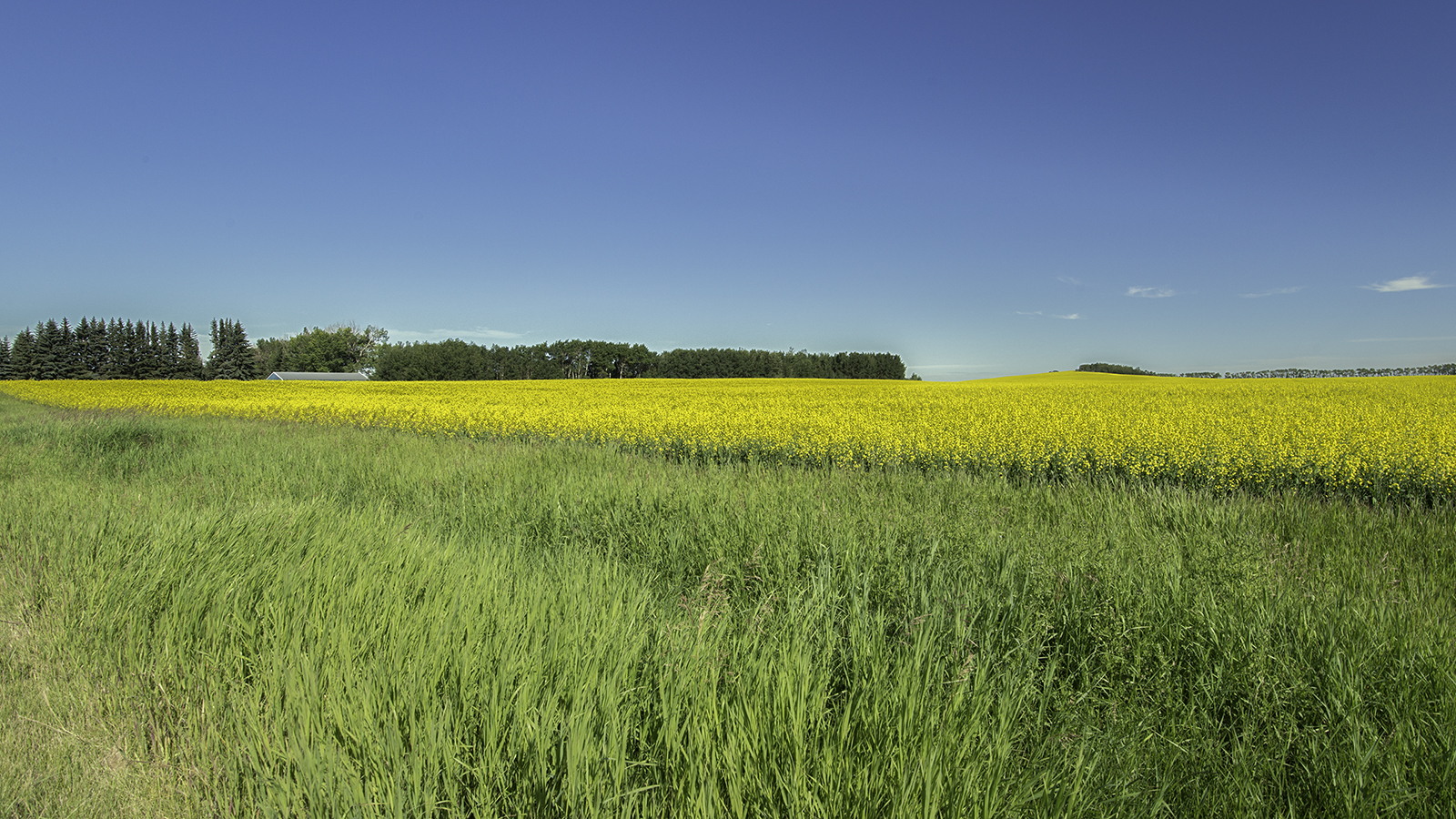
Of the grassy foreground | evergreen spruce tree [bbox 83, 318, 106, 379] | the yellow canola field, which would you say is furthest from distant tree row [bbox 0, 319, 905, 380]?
the grassy foreground

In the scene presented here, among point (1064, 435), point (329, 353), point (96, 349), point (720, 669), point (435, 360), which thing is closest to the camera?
point (720, 669)

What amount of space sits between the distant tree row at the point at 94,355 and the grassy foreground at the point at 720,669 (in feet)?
372

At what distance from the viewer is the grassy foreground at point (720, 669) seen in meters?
1.59

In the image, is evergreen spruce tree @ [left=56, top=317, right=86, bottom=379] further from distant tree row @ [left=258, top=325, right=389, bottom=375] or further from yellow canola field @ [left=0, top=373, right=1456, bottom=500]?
yellow canola field @ [left=0, top=373, right=1456, bottom=500]

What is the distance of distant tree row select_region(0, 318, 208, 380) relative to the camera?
81.1 m

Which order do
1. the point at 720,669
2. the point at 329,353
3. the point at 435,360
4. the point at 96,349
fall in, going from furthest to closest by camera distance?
the point at 329,353
the point at 96,349
the point at 435,360
the point at 720,669

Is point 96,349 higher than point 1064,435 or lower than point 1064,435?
higher

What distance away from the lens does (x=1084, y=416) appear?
1341 centimetres

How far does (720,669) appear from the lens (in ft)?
6.89

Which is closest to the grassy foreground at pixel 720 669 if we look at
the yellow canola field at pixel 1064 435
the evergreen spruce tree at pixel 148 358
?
the yellow canola field at pixel 1064 435

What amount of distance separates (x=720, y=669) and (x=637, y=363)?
283 feet

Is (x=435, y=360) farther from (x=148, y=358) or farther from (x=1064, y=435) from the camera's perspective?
(x=1064, y=435)

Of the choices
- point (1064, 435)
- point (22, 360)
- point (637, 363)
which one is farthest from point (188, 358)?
point (1064, 435)

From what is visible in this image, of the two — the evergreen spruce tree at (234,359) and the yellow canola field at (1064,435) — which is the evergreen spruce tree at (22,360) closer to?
the evergreen spruce tree at (234,359)
